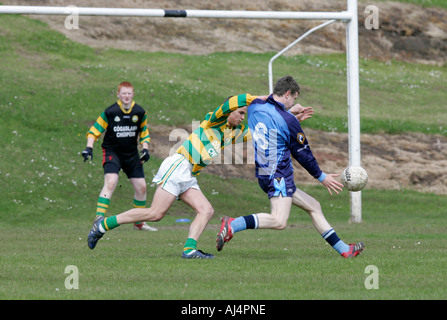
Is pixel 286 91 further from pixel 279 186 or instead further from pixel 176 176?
pixel 176 176

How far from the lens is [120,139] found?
15.4 m

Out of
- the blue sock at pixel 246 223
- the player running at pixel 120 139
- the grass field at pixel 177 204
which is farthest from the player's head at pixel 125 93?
the blue sock at pixel 246 223

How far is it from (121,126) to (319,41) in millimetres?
32366

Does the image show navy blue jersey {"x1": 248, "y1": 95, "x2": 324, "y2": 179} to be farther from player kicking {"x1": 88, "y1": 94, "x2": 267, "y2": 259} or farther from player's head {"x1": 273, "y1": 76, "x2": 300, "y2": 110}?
player kicking {"x1": 88, "y1": 94, "x2": 267, "y2": 259}

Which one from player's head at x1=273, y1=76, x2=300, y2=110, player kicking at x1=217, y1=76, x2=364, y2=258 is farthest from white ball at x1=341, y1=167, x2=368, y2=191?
player's head at x1=273, y1=76, x2=300, y2=110

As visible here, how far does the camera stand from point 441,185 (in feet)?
85.2

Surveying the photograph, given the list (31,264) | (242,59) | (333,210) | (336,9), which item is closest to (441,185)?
(333,210)

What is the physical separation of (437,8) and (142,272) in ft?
151

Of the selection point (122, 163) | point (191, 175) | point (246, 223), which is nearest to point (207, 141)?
point (191, 175)

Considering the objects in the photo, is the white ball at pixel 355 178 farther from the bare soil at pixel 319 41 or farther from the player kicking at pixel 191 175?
the bare soil at pixel 319 41

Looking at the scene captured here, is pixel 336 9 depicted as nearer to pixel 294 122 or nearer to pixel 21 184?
pixel 21 184

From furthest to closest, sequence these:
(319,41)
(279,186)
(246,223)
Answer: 1. (319,41)
2. (279,186)
3. (246,223)

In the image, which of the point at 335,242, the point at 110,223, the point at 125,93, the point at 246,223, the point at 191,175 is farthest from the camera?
the point at 125,93

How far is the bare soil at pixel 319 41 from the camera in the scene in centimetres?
2678
